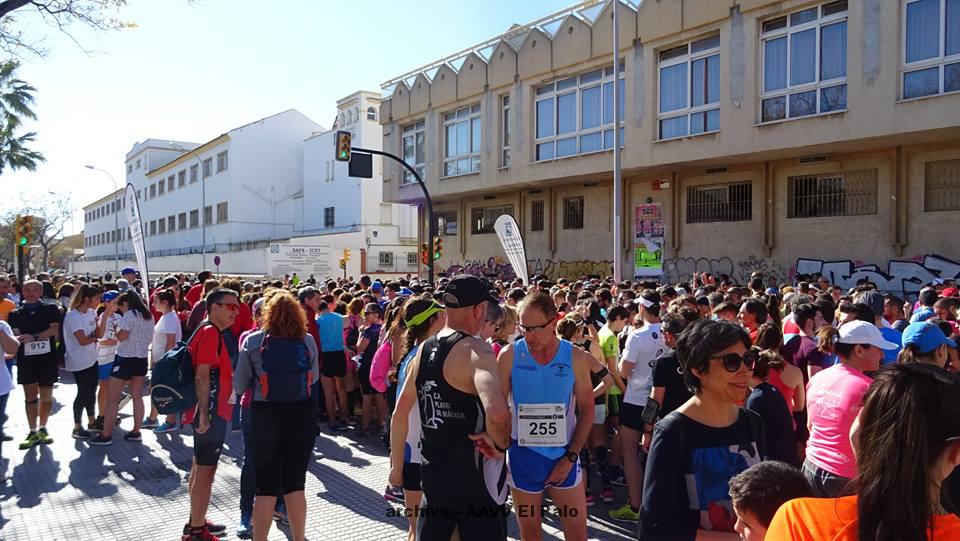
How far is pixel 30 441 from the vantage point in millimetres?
7684

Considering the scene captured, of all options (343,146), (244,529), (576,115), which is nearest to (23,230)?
(343,146)

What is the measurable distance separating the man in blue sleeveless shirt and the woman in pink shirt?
1.30 metres

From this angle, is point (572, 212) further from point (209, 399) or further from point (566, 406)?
point (566, 406)

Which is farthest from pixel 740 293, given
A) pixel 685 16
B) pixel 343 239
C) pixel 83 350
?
pixel 343 239

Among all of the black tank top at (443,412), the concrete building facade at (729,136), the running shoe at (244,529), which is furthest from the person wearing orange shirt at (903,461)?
the concrete building facade at (729,136)

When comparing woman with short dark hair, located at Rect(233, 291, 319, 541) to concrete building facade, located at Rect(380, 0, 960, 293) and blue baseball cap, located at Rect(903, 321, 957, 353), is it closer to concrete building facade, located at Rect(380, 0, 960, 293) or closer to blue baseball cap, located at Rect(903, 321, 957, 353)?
blue baseball cap, located at Rect(903, 321, 957, 353)

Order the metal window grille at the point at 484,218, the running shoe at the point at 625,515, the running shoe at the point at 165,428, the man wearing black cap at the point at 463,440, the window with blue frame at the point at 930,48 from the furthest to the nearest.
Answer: the metal window grille at the point at 484,218
the window with blue frame at the point at 930,48
the running shoe at the point at 165,428
the running shoe at the point at 625,515
the man wearing black cap at the point at 463,440

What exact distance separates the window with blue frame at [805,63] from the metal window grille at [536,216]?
32.5ft

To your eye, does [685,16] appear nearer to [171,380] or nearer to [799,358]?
[799,358]

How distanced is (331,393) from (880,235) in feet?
48.6

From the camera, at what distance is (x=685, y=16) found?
731 inches

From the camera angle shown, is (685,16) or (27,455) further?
(685,16)

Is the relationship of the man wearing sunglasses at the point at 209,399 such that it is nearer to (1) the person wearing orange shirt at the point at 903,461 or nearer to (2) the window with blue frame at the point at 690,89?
(1) the person wearing orange shirt at the point at 903,461

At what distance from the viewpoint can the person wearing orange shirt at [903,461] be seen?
1308mm
